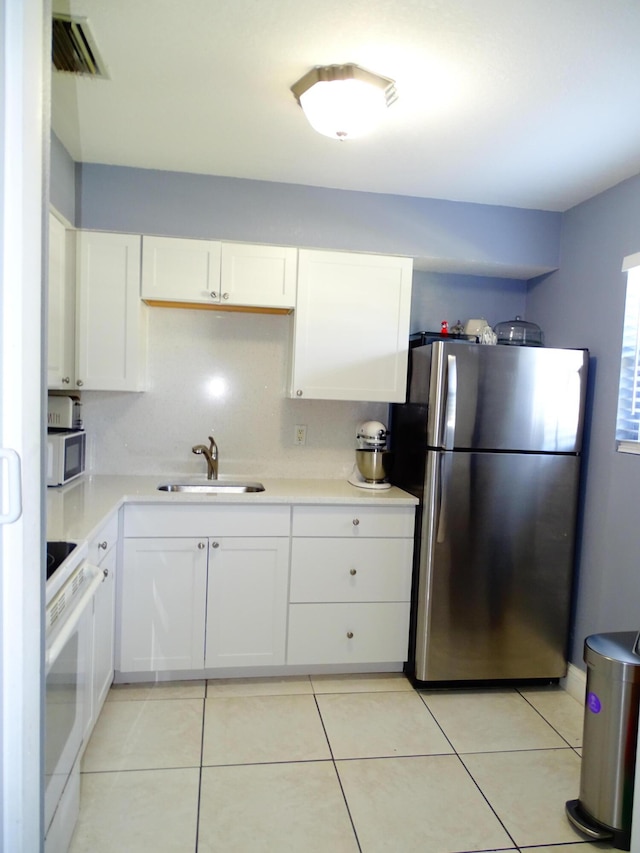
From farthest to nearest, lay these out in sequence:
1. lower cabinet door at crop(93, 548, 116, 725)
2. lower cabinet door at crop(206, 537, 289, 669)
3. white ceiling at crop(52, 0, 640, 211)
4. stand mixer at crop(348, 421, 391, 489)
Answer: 1. stand mixer at crop(348, 421, 391, 489)
2. lower cabinet door at crop(206, 537, 289, 669)
3. lower cabinet door at crop(93, 548, 116, 725)
4. white ceiling at crop(52, 0, 640, 211)

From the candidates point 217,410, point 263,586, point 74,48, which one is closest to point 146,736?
point 263,586

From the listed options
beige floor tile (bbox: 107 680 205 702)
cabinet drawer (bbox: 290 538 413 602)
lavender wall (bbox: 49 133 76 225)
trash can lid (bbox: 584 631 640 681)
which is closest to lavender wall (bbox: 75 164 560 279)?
lavender wall (bbox: 49 133 76 225)

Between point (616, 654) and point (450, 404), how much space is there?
1.15 metres

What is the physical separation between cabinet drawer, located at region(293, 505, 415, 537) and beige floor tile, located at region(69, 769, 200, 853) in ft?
3.50

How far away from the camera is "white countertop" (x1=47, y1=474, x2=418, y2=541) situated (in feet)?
6.95

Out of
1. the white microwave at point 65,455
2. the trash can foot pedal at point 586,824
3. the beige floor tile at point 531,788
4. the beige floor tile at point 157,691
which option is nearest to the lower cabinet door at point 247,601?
the beige floor tile at point 157,691

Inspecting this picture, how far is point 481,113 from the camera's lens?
6.46 ft

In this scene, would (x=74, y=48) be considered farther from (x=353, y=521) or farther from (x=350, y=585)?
(x=350, y=585)

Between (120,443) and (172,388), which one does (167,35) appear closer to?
(172,388)

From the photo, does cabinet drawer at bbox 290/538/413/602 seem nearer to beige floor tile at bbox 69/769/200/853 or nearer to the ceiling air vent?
beige floor tile at bbox 69/769/200/853

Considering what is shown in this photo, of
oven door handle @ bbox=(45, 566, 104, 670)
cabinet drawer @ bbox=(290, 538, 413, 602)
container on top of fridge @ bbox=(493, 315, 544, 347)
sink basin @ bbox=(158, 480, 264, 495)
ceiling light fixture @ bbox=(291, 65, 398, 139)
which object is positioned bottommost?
cabinet drawer @ bbox=(290, 538, 413, 602)

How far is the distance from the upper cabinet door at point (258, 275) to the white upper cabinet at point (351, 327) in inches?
2.3

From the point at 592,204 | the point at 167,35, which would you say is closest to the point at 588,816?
the point at 592,204

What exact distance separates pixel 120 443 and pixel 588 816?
2.52 meters
